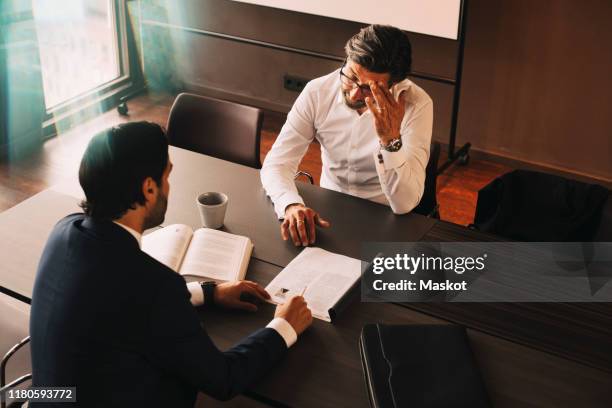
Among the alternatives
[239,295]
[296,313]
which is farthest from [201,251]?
[296,313]

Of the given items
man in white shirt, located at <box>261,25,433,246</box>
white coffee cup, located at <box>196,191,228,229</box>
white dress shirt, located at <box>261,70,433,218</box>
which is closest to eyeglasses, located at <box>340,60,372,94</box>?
man in white shirt, located at <box>261,25,433,246</box>

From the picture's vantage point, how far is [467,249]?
6.66 ft

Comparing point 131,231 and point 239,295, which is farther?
point 239,295

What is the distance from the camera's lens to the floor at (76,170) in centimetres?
369

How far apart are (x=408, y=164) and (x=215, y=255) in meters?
0.69

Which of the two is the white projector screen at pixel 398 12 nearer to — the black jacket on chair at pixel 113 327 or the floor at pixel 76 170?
the floor at pixel 76 170

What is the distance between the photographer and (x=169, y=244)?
1995 mm

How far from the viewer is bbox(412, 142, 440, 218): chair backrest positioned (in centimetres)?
254

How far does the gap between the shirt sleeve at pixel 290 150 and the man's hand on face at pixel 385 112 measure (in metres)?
0.31

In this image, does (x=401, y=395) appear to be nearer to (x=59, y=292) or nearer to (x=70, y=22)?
(x=59, y=292)

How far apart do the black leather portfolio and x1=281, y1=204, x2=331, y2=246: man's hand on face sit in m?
0.42

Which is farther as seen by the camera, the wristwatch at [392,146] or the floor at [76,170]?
the floor at [76,170]

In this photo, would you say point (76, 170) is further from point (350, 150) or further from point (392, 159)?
point (392, 159)

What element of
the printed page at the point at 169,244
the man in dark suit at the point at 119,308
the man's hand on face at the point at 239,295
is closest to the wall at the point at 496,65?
the printed page at the point at 169,244
